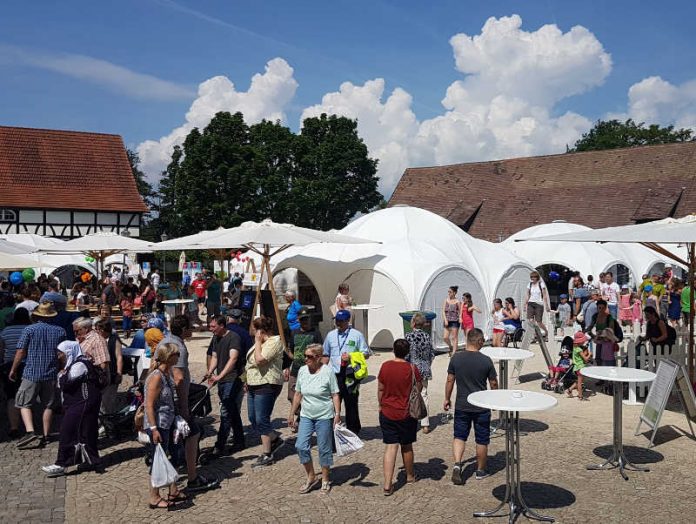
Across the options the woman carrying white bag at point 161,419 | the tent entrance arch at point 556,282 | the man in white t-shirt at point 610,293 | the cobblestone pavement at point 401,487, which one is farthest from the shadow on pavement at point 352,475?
the tent entrance arch at point 556,282

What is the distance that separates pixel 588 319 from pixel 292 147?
4214 cm

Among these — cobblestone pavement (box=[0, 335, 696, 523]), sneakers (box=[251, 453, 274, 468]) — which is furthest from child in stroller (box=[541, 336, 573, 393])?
sneakers (box=[251, 453, 274, 468])

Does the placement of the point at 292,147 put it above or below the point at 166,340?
above

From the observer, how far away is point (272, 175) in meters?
48.8

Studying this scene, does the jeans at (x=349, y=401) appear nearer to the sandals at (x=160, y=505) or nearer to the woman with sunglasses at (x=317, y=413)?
the woman with sunglasses at (x=317, y=413)

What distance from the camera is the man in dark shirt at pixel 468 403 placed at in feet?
23.5

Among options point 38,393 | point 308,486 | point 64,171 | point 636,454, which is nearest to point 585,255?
point 636,454

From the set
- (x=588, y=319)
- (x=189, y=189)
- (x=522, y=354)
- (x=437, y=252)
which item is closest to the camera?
(x=522, y=354)

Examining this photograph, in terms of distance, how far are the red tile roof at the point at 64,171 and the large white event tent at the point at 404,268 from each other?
69.0 feet

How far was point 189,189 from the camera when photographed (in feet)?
151

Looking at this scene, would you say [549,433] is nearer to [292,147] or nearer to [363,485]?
[363,485]

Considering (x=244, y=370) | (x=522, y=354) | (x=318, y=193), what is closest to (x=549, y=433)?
(x=522, y=354)

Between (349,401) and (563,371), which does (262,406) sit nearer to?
(349,401)

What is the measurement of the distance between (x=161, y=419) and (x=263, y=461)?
1.72 meters
